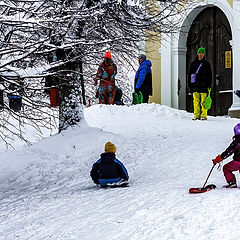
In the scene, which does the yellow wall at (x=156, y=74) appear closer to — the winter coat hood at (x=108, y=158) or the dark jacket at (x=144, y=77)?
the dark jacket at (x=144, y=77)

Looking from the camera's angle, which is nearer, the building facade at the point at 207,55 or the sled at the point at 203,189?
the sled at the point at 203,189

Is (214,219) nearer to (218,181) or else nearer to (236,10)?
(218,181)

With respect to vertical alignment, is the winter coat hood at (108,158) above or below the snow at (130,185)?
above

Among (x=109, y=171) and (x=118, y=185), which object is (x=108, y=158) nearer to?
(x=109, y=171)

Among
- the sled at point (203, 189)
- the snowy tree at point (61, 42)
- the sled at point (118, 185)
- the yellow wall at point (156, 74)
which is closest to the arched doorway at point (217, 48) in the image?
the yellow wall at point (156, 74)

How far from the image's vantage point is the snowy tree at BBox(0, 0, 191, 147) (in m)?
5.64

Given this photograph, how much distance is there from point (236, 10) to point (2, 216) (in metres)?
9.10

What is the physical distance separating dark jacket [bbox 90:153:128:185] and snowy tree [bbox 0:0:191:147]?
0.96 metres

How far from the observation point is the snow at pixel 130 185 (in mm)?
4195

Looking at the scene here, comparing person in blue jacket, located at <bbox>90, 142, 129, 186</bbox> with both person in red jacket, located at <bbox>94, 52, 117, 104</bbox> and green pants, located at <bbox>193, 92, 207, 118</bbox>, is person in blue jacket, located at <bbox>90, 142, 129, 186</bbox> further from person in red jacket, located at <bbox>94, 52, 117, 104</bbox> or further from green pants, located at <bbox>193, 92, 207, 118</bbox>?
person in red jacket, located at <bbox>94, 52, 117, 104</bbox>

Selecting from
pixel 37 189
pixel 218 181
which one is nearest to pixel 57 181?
pixel 37 189

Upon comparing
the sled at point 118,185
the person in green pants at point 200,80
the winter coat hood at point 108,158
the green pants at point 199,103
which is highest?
the person in green pants at point 200,80

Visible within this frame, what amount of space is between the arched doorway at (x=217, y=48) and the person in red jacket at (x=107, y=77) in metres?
2.95

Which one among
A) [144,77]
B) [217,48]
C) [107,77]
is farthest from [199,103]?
[217,48]
